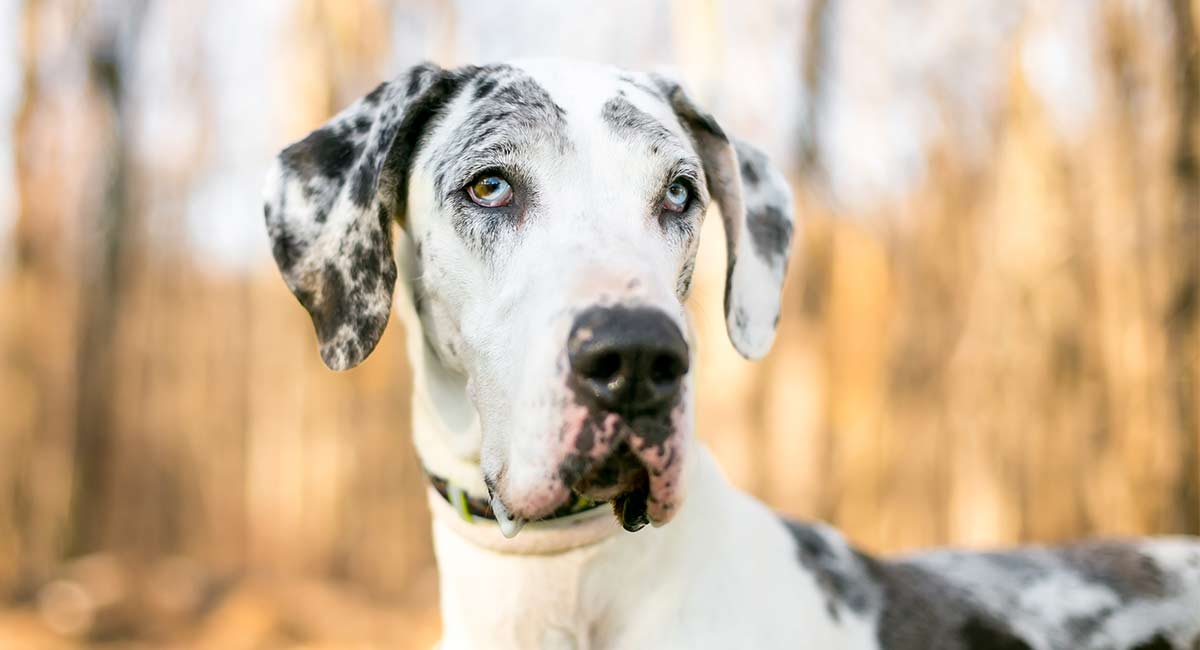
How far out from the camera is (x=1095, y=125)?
36.3ft

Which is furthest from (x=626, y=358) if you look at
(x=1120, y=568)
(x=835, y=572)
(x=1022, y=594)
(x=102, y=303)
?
(x=102, y=303)

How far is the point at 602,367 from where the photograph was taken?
1.89 metres

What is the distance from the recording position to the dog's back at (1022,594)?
2.91m

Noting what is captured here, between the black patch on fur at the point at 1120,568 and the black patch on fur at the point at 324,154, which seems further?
the black patch on fur at the point at 1120,568

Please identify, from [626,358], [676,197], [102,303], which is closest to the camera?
[626,358]

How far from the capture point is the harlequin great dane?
6.84 feet

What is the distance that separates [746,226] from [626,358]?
113 cm

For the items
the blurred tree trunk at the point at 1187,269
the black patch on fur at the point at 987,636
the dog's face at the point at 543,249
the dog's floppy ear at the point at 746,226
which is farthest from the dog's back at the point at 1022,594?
the blurred tree trunk at the point at 1187,269

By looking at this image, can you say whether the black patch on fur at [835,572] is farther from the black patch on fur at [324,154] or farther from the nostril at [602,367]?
the black patch on fur at [324,154]

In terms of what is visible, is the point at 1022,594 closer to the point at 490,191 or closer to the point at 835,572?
the point at 835,572

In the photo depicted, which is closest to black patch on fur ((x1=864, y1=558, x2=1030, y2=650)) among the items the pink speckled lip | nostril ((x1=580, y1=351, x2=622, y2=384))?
the pink speckled lip

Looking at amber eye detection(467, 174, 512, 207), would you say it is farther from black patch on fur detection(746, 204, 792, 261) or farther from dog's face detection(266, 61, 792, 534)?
black patch on fur detection(746, 204, 792, 261)

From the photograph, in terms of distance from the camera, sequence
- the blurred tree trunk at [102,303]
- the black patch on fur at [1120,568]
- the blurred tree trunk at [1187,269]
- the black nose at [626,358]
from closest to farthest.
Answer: the black nose at [626,358]
the black patch on fur at [1120,568]
the blurred tree trunk at [1187,269]
the blurred tree trunk at [102,303]

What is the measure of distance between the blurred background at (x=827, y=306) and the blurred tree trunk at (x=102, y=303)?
1.6 inches
